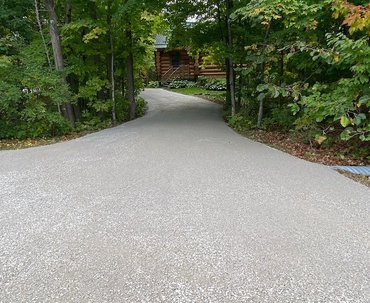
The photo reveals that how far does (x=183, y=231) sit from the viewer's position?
329cm

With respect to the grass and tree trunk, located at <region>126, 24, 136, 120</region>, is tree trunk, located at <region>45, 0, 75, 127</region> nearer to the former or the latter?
tree trunk, located at <region>126, 24, 136, 120</region>

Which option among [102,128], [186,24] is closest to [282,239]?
[102,128]

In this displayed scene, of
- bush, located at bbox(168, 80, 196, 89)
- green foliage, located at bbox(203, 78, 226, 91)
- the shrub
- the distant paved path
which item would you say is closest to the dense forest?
the distant paved path

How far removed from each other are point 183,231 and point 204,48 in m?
11.4

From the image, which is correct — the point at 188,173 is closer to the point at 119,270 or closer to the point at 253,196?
the point at 253,196

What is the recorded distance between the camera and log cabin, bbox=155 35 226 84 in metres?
27.3

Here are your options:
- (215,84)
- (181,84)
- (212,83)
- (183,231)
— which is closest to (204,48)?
(215,84)

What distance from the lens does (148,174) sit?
5215 mm

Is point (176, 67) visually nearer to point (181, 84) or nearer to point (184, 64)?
point (184, 64)

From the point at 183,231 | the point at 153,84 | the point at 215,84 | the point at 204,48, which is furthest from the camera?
the point at 153,84

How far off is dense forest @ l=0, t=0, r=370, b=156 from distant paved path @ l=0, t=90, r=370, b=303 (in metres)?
1.82

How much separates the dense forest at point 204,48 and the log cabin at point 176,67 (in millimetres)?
13723

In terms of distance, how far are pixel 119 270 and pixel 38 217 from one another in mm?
1642

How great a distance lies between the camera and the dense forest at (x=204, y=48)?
5.93 m
